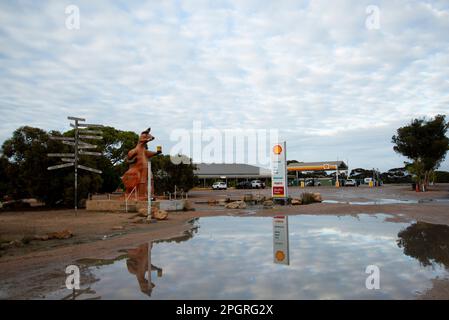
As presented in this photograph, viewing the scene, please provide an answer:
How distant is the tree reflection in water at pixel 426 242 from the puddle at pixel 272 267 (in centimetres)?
2

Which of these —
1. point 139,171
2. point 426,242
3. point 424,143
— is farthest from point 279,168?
point 424,143

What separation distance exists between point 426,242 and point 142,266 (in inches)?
286

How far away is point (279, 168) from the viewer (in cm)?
2469

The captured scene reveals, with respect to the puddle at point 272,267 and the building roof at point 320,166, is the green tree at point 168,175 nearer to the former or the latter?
the puddle at point 272,267

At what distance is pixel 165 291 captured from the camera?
5.70 m

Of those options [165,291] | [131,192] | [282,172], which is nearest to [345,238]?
[165,291]

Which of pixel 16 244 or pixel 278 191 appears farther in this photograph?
pixel 278 191

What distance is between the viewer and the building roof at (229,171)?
75.8 m

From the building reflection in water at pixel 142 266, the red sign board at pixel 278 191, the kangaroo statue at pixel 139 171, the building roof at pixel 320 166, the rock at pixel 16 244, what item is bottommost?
the building reflection in water at pixel 142 266

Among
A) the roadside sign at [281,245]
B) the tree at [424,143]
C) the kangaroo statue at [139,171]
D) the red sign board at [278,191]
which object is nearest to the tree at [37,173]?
the kangaroo statue at [139,171]

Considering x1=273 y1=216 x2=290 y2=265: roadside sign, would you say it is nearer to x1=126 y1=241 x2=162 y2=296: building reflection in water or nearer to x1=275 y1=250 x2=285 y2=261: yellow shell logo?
x1=275 y1=250 x2=285 y2=261: yellow shell logo

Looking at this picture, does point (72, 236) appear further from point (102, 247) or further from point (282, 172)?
point (282, 172)

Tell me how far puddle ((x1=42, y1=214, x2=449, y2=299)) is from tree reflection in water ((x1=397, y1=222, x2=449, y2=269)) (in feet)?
0.07

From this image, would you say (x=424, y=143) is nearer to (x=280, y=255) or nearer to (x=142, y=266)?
(x=280, y=255)
